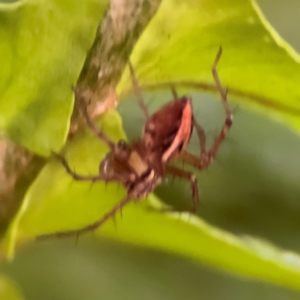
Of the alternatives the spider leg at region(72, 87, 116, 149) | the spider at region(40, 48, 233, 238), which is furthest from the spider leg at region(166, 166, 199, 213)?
the spider leg at region(72, 87, 116, 149)

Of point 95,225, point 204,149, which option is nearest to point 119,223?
point 95,225

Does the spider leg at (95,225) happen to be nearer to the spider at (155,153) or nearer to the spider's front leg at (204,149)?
the spider at (155,153)

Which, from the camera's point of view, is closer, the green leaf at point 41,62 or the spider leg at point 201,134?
the green leaf at point 41,62

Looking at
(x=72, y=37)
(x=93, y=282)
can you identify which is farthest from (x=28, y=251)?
(x=72, y=37)

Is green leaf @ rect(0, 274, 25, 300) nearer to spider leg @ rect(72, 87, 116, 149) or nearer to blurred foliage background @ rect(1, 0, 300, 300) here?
blurred foliage background @ rect(1, 0, 300, 300)

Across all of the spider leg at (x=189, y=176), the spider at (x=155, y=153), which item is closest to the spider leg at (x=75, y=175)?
the spider at (x=155, y=153)

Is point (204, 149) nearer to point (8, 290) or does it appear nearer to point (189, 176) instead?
point (189, 176)
